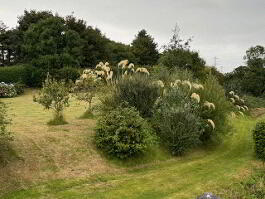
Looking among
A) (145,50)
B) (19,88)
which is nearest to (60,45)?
(19,88)

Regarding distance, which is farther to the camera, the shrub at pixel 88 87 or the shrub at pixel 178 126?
the shrub at pixel 88 87

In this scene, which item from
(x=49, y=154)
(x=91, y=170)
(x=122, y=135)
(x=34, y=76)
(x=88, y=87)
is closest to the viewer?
(x=91, y=170)

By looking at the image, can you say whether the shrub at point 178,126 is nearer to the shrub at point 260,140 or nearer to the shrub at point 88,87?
the shrub at point 260,140

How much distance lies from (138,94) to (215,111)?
3.92 meters

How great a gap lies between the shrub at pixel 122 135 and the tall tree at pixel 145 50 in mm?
35650

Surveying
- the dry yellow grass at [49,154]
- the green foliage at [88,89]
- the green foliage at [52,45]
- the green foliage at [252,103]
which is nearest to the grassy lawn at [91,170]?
the dry yellow grass at [49,154]

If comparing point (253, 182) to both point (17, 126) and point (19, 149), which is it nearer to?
point (19, 149)

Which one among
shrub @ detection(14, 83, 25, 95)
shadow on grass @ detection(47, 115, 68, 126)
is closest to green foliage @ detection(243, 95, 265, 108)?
shrub @ detection(14, 83, 25, 95)

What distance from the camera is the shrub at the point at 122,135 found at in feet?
52.9

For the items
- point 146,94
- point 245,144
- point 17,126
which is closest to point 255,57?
point 245,144

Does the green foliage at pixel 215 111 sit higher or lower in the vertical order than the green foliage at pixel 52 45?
lower

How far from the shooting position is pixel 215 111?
65.5ft

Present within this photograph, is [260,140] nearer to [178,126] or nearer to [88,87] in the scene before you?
[178,126]

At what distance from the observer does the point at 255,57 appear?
5397 centimetres
